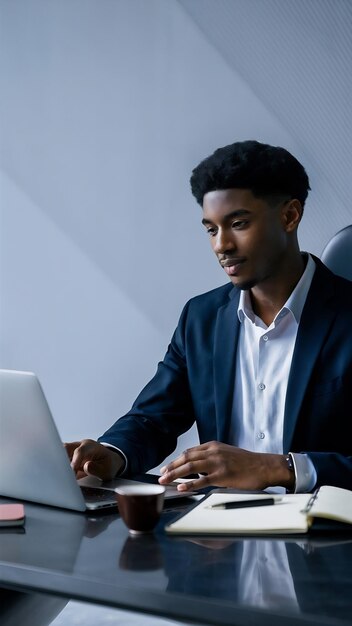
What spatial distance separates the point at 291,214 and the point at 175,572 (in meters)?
1.27

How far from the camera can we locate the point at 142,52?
124 inches

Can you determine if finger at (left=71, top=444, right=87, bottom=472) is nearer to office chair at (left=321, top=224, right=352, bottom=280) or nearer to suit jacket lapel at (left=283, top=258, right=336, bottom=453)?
suit jacket lapel at (left=283, top=258, right=336, bottom=453)

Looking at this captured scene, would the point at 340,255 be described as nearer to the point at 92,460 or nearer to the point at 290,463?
the point at 290,463

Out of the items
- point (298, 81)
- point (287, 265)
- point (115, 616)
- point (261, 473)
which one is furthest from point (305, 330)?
point (298, 81)

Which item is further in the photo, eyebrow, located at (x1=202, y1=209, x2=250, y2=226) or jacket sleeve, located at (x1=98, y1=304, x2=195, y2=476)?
eyebrow, located at (x1=202, y1=209, x2=250, y2=226)

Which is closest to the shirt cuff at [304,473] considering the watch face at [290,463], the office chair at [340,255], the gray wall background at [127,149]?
the watch face at [290,463]

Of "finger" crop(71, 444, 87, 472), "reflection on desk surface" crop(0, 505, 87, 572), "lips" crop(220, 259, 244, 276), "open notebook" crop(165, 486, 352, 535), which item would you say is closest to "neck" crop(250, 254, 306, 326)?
"lips" crop(220, 259, 244, 276)

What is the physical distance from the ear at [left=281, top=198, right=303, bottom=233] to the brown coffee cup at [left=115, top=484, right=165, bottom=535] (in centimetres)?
105

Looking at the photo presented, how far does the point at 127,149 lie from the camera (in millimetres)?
3205

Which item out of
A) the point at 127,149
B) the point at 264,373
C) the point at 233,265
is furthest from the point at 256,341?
the point at 127,149

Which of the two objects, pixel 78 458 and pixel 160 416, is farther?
pixel 160 416

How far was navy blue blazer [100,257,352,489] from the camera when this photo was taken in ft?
5.91

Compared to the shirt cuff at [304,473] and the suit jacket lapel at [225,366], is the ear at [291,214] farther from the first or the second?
the shirt cuff at [304,473]

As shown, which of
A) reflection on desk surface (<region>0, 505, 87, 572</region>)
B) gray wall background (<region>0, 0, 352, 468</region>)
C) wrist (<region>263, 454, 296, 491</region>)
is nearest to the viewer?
reflection on desk surface (<region>0, 505, 87, 572</region>)
